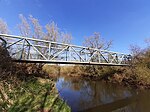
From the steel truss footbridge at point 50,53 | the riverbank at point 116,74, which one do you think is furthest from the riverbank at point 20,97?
the riverbank at point 116,74

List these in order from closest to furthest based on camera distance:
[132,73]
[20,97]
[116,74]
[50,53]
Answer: [20,97] < [50,53] < [132,73] < [116,74]

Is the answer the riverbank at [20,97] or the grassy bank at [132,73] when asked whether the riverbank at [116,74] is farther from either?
the riverbank at [20,97]

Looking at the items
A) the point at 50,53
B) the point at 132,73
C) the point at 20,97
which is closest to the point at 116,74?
the point at 132,73

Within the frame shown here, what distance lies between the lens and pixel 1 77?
8180 mm

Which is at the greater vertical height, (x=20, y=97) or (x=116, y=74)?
(x=116, y=74)

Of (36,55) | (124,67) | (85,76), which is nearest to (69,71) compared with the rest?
(85,76)

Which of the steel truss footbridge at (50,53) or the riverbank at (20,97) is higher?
the steel truss footbridge at (50,53)

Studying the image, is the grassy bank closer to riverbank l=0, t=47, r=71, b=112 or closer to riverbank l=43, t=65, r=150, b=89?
riverbank l=43, t=65, r=150, b=89

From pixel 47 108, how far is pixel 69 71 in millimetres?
30734

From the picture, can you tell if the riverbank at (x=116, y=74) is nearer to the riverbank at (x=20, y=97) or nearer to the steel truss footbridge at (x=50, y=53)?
the steel truss footbridge at (x=50, y=53)

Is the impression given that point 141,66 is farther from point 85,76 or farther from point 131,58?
point 85,76

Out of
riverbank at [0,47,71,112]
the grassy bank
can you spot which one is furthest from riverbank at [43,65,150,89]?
riverbank at [0,47,71,112]

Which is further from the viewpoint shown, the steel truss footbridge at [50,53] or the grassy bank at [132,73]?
the grassy bank at [132,73]

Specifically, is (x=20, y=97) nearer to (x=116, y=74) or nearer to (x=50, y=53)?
(x=50, y=53)
